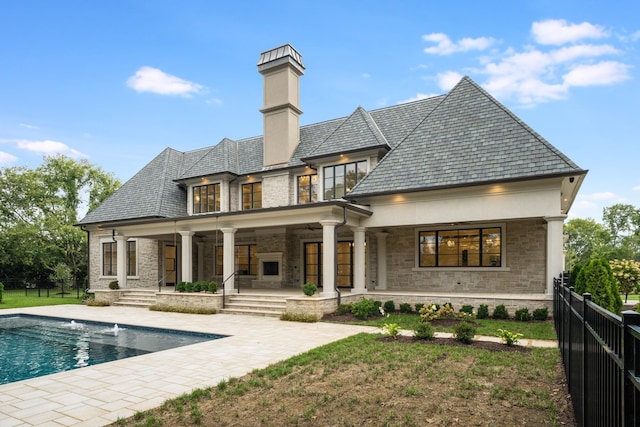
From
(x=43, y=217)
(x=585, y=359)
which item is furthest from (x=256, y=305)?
(x=43, y=217)

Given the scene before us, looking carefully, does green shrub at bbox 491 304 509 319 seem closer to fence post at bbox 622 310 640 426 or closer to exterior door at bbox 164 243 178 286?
fence post at bbox 622 310 640 426

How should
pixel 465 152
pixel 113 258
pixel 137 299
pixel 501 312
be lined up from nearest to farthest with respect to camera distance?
pixel 501 312 → pixel 465 152 → pixel 137 299 → pixel 113 258

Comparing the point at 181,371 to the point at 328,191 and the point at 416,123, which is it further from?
the point at 416,123

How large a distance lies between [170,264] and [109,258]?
359 cm

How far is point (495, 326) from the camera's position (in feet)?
35.8

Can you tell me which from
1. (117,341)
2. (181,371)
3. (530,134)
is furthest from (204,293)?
(530,134)

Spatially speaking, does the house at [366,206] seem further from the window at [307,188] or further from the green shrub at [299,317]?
the green shrub at [299,317]

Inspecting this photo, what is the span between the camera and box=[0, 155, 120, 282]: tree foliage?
30359 mm

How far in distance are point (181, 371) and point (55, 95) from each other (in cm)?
2420

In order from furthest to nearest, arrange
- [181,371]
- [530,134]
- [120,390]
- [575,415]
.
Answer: [530,134] < [181,371] < [120,390] < [575,415]

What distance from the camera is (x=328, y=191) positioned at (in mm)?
17516

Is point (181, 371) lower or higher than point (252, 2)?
lower

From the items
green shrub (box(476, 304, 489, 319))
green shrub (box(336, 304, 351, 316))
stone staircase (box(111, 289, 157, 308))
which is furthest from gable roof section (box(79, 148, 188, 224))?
green shrub (box(476, 304, 489, 319))

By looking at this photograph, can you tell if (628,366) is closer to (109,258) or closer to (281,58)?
(281,58)
